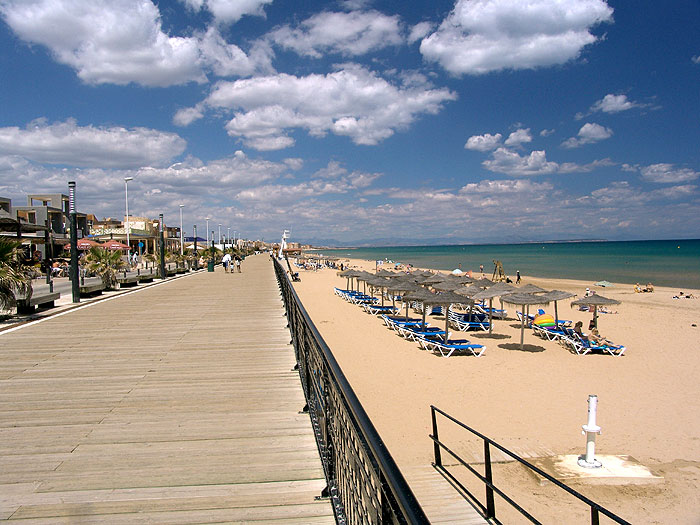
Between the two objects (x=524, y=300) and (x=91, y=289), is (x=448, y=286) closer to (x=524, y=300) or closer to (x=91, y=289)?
(x=524, y=300)

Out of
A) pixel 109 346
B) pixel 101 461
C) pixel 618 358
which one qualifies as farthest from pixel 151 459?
pixel 618 358

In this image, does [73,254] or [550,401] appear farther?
[73,254]

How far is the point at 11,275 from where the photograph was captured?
9.66 m

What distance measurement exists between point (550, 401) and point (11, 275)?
11398 mm

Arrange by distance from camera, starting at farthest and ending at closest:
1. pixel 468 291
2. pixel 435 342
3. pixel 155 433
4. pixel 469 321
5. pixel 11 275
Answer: pixel 468 291 → pixel 469 321 → pixel 435 342 → pixel 11 275 → pixel 155 433

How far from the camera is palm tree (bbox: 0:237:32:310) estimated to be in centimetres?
948

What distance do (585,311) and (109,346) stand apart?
2345 centimetres

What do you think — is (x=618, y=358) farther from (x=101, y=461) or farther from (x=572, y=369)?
(x=101, y=461)

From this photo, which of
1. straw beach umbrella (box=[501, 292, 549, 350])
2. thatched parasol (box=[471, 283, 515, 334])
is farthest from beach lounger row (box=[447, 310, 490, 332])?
straw beach umbrella (box=[501, 292, 549, 350])

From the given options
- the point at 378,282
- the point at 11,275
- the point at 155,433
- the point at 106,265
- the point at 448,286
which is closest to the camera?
the point at 155,433

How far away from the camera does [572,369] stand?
41.0ft

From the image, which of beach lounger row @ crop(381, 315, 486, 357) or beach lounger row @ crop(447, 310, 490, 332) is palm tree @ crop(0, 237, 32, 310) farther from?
beach lounger row @ crop(447, 310, 490, 332)

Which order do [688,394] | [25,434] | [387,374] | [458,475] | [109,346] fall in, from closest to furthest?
[25,434], [458,475], [109,346], [688,394], [387,374]

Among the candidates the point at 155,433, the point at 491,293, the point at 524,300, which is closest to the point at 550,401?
the point at 524,300
